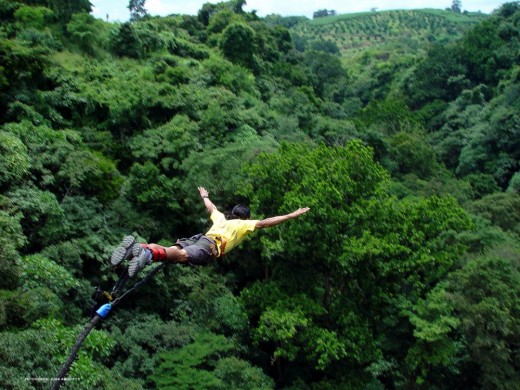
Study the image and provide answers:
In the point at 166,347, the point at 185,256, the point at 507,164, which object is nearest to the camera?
the point at 185,256

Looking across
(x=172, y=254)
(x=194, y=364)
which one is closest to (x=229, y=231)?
(x=172, y=254)

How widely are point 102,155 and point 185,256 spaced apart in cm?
1246

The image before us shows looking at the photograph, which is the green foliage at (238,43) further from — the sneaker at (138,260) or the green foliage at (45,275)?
the sneaker at (138,260)

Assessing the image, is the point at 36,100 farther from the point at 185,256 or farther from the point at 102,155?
Result: the point at 185,256

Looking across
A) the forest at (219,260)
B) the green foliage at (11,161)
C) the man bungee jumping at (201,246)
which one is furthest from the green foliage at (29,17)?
the man bungee jumping at (201,246)

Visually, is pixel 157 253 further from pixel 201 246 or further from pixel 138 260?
pixel 201 246

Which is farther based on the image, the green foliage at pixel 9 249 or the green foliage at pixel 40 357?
the green foliage at pixel 9 249

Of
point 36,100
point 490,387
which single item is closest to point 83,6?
point 36,100

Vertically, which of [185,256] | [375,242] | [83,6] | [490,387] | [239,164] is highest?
[83,6]

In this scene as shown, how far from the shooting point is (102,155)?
1717 cm

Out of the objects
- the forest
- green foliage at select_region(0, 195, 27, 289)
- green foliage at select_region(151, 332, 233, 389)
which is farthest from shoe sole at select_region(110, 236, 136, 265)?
green foliage at select_region(151, 332, 233, 389)

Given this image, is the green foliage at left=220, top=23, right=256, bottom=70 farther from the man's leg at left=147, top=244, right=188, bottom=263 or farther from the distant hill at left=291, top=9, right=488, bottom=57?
the distant hill at left=291, top=9, right=488, bottom=57

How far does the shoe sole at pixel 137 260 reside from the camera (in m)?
4.32

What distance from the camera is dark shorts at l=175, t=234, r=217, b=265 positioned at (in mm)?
5668
